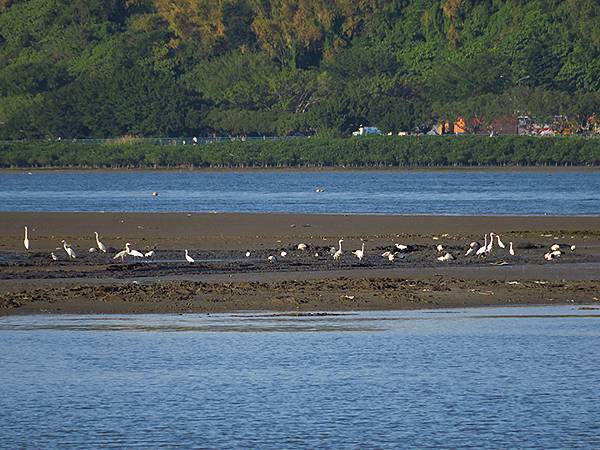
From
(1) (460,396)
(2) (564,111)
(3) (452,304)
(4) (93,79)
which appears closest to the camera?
(1) (460,396)

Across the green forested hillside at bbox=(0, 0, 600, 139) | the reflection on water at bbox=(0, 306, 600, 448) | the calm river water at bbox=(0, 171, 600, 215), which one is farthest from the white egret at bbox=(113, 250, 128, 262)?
the green forested hillside at bbox=(0, 0, 600, 139)

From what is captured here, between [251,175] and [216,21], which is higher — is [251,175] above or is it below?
below

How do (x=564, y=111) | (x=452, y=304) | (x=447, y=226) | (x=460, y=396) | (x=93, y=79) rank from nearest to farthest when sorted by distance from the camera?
(x=460, y=396) < (x=452, y=304) < (x=447, y=226) < (x=564, y=111) < (x=93, y=79)

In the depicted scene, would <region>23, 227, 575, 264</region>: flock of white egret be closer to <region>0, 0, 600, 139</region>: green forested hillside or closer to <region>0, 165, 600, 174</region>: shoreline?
<region>0, 165, 600, 174</region>: shoreline

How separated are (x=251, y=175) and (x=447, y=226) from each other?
67.4m

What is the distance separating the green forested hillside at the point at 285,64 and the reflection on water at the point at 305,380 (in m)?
103

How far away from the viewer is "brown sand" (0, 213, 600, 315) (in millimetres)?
23312

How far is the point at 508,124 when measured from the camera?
125 meters

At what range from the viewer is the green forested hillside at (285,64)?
416 ft

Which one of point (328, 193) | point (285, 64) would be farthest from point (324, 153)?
point (328, 193)

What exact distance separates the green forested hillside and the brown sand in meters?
85.1

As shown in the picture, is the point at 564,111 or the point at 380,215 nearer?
the point at 380,215

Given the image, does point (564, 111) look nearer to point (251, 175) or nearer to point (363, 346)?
point (251, 175)

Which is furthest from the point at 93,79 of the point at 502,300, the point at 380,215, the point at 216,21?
the point at 502,300
